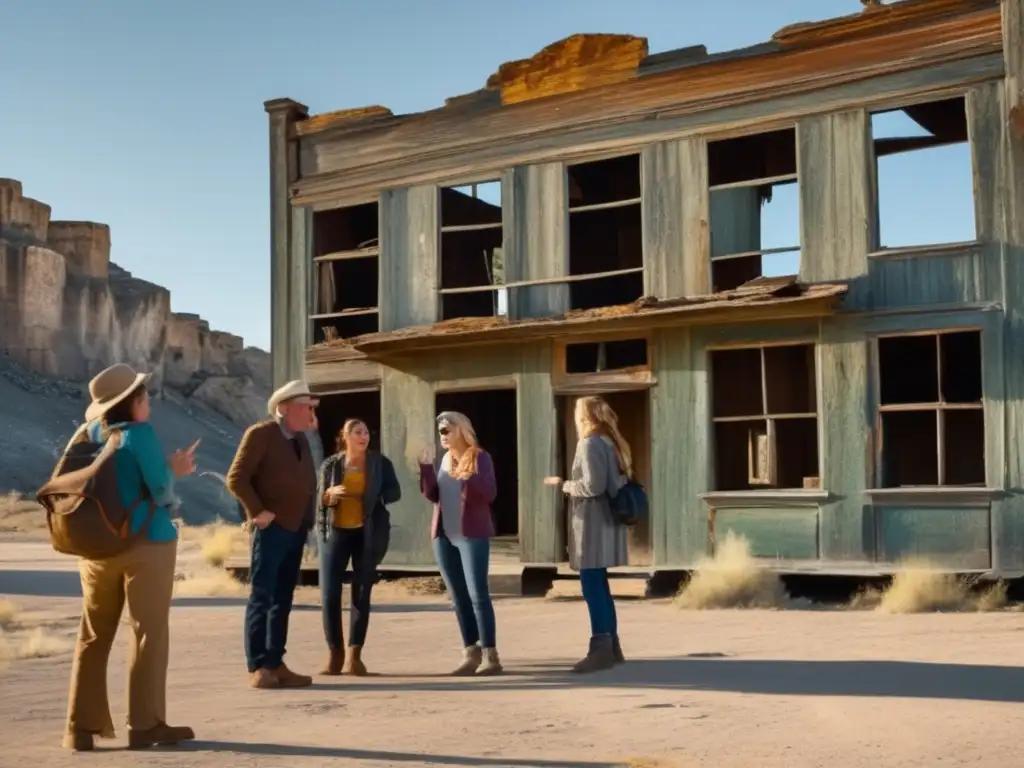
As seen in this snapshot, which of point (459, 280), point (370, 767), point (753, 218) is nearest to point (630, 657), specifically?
point (370, 767)

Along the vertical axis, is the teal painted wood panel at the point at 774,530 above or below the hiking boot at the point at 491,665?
above

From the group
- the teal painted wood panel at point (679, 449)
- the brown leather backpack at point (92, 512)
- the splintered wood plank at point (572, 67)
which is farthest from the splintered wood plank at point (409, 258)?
the brown leather backpack at point (92, 512)

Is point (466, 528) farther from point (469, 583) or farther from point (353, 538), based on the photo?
point (353, 538)

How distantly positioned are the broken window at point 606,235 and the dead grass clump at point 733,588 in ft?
19.2

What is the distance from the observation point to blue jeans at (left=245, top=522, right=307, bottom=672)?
8.70 metres

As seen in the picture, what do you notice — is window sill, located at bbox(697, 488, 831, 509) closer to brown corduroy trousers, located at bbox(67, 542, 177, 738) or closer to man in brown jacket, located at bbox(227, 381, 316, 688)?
man in brown jacket, located at bbox(227, 381, 316, 688)

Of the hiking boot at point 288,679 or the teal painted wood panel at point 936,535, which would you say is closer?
the hiking boot at point 288,679

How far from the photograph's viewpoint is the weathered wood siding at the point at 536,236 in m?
18.0

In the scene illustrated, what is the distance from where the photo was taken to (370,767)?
6.13 metres

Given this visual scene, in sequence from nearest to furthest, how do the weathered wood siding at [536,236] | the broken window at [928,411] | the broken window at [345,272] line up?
the weathered wood siding at [536,236] < the broken window at [928,411] < the broken window at [345,272]

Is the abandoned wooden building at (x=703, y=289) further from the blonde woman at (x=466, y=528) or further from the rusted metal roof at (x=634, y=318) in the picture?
the blonde woman at (x=466, y=528)

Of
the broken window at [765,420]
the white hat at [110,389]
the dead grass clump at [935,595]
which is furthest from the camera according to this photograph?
the broken window at [765,420]

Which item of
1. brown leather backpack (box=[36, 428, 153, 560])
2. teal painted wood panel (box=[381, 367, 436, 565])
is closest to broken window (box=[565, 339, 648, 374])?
teal painted wood panel (box=[381, 367, 436, 565])

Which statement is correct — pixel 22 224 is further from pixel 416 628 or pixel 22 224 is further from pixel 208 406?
pixel 416 628
